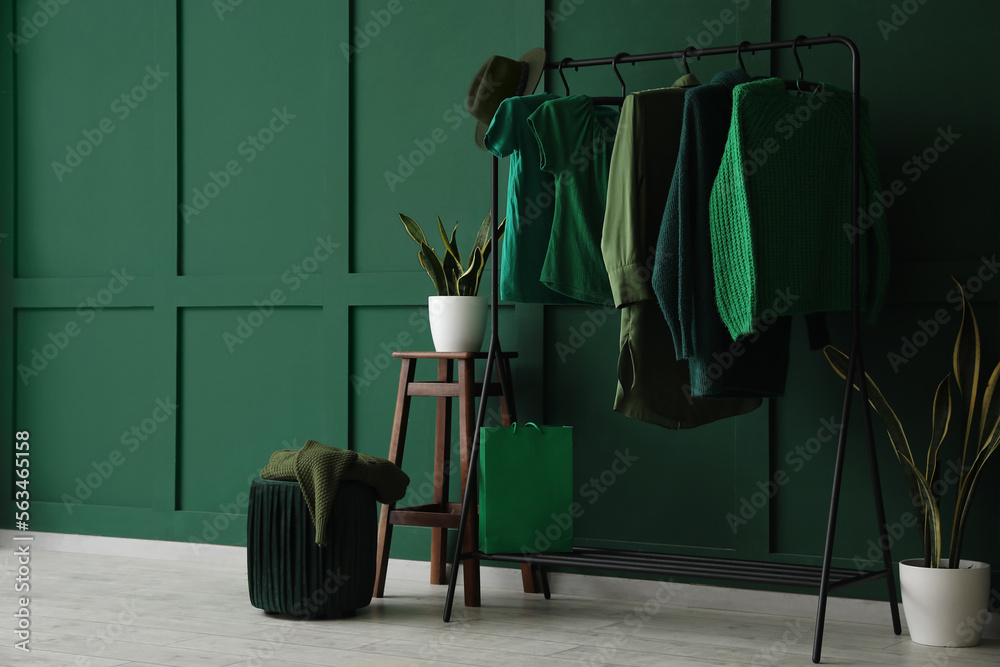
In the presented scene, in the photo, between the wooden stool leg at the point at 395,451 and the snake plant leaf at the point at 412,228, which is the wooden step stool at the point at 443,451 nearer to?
the wooden stool leg at the point at 395,451

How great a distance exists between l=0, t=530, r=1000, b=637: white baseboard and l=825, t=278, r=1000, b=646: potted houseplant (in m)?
0.24

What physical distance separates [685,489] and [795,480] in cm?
33

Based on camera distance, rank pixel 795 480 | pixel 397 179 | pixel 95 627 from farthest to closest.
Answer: pixel 397 179, pixel 795 480, pixel 95 627

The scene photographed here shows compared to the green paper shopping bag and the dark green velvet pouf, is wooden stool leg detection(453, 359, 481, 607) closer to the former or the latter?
the green paper shopping bag

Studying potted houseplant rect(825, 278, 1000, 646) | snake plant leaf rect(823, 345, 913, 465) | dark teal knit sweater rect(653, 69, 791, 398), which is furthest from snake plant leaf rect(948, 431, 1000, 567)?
dark teal knit sweater rect(653, 69, 791, 398)

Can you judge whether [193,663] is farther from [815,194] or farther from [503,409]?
[815,194]

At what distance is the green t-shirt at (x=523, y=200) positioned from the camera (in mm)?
3076

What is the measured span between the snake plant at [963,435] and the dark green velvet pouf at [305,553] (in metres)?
1.39

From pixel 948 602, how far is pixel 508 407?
1333mm

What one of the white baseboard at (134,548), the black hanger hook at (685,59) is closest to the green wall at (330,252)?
the white baseboard at (134,548)

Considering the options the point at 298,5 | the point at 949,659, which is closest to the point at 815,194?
the point at 949,659

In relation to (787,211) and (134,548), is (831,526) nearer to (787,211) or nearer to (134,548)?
(787,211)

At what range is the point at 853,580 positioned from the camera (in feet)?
8.80

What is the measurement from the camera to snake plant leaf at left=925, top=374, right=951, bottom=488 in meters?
2.80
